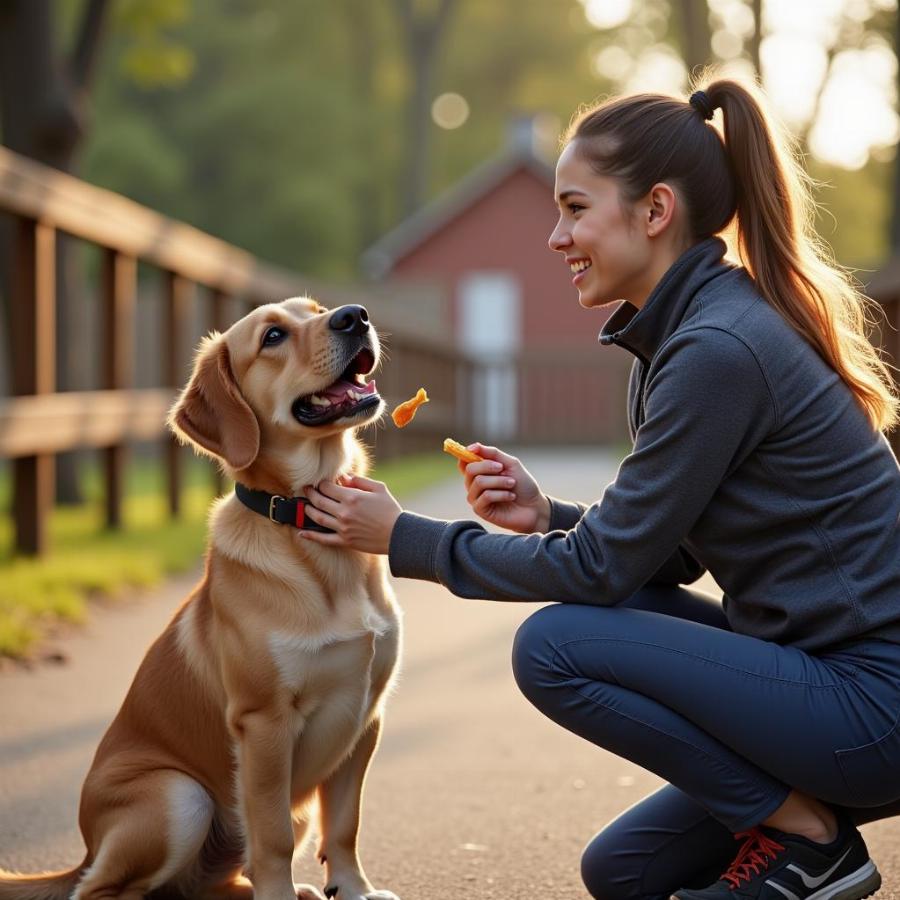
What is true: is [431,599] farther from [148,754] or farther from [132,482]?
[132,482]

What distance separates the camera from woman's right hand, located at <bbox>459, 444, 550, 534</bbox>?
10.2ft

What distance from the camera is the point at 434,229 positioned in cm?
2870

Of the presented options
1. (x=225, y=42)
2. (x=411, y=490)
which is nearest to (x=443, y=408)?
(x=411, y=490)

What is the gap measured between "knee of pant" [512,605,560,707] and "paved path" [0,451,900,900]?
543 millimetres

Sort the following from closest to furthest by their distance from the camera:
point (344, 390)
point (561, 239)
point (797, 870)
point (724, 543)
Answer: point (797, 870) → point (724, 543) → point (561, 239) → point (344, 390)

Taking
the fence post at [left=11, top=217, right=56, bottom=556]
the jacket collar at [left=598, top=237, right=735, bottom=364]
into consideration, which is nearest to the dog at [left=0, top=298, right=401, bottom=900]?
the jacket collar at [left=598, top=237, right=735, bottom=364]

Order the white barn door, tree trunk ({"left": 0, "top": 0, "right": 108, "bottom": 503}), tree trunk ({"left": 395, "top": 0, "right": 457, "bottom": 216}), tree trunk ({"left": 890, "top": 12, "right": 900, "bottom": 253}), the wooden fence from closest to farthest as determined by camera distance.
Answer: the wooden fence
tree trunk ({"left": 0, "top": 0, "right": 108, "bottom": 503})
tree trunk ({"left": 890, "top": 12, "right": 900, "bottom": 253})
the white barn door
tree trunk ({"left": 395, "top": 0, "right": 457, "bottom": 216})

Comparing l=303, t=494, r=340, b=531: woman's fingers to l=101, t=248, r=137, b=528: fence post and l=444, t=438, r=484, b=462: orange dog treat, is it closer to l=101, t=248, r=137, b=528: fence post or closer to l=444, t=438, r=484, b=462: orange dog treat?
l=444, t=438, r=484, b=462: orange dog treat

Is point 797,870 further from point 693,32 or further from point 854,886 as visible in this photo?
point 693,32

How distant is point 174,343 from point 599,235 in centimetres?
718

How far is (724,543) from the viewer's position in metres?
2.80

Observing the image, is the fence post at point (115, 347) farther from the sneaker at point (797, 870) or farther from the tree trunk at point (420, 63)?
the tree trunk at point (420, 63)

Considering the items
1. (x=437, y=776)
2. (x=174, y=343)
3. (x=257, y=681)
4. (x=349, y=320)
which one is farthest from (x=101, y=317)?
(x=257, y=681)

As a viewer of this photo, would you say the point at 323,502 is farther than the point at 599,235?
Yes
